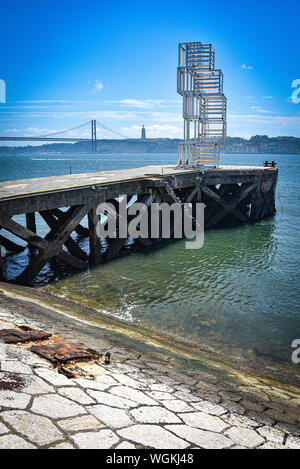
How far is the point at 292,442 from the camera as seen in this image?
3299mm

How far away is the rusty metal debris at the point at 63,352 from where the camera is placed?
394 centimetres

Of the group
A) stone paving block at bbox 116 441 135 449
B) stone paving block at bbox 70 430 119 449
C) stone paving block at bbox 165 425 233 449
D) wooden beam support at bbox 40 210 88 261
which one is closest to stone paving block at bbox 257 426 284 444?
stone paving block at bbox 165 425 233 449

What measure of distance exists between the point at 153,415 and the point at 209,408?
718 millimetres

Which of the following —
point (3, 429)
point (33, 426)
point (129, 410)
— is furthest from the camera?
point (129, 410)

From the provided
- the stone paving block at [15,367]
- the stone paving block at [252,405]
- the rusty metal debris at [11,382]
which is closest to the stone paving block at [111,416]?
the rusty metal debris at [11,382]

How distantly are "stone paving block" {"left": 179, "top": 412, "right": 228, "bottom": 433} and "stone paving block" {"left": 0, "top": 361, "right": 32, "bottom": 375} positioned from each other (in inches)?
60.7

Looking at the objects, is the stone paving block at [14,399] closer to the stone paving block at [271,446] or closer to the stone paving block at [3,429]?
the stone paving block at [3,429]

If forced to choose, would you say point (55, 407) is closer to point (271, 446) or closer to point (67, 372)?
point (67, 372)

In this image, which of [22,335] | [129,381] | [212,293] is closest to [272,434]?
[129,381]

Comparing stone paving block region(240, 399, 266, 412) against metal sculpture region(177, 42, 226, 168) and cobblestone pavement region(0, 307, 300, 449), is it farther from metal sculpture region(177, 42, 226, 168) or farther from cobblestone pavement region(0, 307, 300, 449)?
metal sculpture region(177, 42, 226, 168)

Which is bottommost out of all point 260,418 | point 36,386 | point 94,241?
point 260,418
